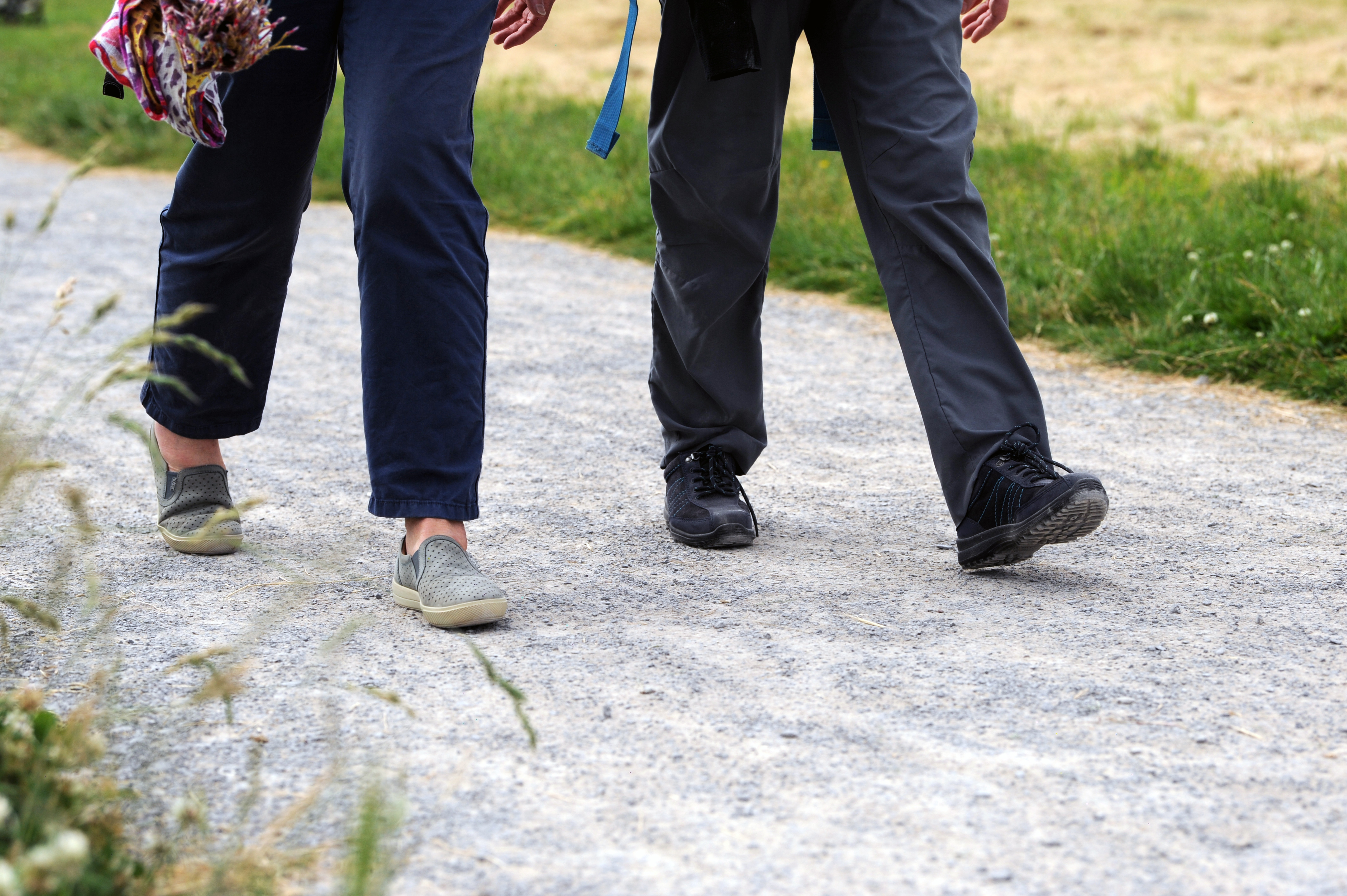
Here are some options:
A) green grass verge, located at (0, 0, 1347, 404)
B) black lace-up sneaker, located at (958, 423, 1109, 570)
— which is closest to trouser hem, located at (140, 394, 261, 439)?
black lace-up sneaker, located at (958, 423, 1109, 570)

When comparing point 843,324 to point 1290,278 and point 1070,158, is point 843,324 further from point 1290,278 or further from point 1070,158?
point 1070,158

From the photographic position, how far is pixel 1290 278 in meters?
4.30

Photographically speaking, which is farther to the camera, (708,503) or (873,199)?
(708,503)

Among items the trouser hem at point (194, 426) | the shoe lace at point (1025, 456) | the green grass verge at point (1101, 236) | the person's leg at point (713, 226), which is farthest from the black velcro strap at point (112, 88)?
the green grass verge at point (1101, 236)

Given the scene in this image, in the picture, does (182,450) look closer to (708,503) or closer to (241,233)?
(241,233)

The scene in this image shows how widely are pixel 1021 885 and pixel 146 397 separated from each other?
1916 millimetres

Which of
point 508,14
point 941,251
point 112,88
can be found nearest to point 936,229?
point 941,251

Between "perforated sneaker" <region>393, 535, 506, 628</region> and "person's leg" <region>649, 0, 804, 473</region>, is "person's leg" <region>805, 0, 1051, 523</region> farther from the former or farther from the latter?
"perforated sneaker" <region>393, 535, 506, 628</region>

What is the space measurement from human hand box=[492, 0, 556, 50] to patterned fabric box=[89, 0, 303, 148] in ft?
2.33

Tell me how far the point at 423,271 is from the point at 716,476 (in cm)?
84

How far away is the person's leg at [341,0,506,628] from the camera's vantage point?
2.14 metres

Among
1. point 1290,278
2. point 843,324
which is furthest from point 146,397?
point 1290,278

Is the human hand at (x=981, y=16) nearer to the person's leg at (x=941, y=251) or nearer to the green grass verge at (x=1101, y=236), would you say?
the person's leg at (x=941, y=251)

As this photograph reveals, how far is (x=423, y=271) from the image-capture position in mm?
2168
